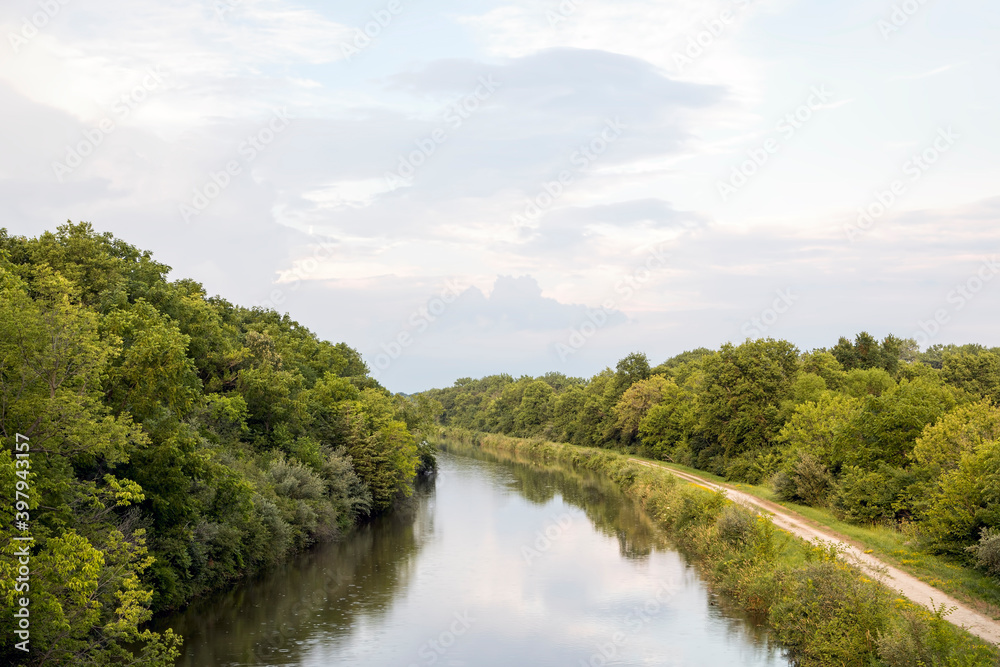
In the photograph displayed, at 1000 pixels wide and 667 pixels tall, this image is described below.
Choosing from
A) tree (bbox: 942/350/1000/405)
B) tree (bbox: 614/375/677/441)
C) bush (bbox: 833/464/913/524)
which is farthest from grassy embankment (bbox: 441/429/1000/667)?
tree (bbox: 614/375/677/441)

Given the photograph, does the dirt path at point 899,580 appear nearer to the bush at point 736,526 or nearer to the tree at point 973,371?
the bush at point 736,526

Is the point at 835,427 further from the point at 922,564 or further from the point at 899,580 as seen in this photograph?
the point at 899,580

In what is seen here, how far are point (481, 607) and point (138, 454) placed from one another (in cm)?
1536

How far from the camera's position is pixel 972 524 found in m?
27.5

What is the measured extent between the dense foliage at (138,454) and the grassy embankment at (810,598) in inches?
738

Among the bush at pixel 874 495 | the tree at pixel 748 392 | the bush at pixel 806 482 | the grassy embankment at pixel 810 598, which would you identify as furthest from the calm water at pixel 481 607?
the tree at pixel 748 392

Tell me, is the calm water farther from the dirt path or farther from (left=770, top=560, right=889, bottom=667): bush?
the dirt path

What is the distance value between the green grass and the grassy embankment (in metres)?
2.94

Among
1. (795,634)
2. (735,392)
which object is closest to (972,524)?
(795,634)

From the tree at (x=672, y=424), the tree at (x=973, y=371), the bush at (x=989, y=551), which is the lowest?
the bush at (x=989, y=551)

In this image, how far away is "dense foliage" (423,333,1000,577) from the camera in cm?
2881

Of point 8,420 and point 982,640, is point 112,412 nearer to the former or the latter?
point 8,420

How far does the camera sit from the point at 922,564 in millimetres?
27797

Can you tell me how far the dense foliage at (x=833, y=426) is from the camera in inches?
1134
